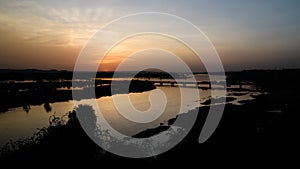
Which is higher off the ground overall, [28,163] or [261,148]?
[28,163]

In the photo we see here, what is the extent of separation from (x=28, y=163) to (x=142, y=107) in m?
28.7

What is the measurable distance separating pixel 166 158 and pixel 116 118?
60.1 feet

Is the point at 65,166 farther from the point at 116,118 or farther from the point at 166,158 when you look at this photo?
the point at 116,118

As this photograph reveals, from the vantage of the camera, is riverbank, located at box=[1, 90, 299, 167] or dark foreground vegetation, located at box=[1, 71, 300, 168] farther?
riverbank, located at box=[1, 90, 299, 167]

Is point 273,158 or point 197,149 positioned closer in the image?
point 273,158

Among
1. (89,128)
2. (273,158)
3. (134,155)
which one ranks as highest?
(89,128)

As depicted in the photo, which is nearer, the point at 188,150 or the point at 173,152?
the point at 173,152

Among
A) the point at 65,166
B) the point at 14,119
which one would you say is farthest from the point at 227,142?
the point at 14,119

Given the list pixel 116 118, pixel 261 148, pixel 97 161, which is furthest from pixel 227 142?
pixel 116 118

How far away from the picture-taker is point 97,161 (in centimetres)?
992

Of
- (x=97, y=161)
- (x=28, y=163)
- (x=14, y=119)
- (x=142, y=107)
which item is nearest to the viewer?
(x=28, y=163)

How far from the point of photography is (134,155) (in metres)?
10.7

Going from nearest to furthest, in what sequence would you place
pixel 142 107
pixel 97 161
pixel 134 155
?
pixel 97 161 < pixel 134 155 < pixel 142 107

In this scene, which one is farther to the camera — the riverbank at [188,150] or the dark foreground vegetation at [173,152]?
the riverbank at [188,150]
